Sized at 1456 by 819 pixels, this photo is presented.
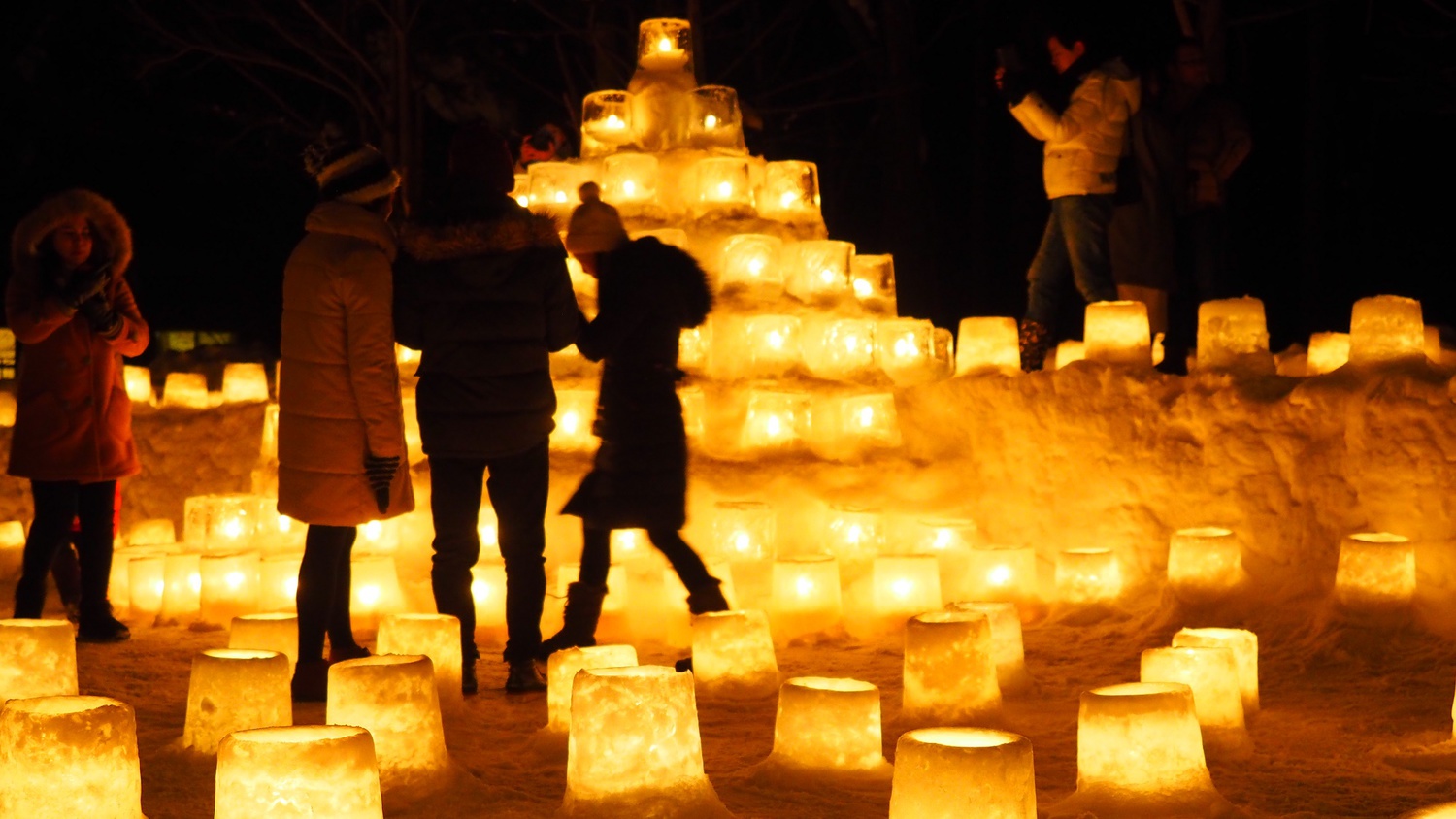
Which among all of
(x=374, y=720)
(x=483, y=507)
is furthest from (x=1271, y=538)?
(x=374, y=720)

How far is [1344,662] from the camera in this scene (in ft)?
17.7

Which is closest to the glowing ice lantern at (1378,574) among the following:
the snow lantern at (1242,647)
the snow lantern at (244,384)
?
the snow lantern at (1242,647)

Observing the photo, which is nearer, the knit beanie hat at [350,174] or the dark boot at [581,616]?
the knit beanie hat at [350,174]

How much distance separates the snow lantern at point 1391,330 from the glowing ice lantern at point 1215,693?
201 centimetres

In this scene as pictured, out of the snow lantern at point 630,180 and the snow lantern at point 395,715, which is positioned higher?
the snow lantern at point 630,180

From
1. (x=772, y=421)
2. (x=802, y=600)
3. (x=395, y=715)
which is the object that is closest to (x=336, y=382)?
(x=395, y=715)

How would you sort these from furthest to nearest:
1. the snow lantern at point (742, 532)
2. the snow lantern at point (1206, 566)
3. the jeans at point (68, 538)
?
the snow lantern at point (742, 532) → the snow lantern at point (1206, 566) → the jeans at point (68, 538)

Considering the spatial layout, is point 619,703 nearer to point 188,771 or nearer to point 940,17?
point 188,771

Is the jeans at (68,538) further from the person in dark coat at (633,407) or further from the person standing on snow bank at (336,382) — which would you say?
the person in dark coat at (633,407)

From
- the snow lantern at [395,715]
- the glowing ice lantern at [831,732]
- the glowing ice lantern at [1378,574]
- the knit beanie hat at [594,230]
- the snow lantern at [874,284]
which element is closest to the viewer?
the snow lantern at [395,715]

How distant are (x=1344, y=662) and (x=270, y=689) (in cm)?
346

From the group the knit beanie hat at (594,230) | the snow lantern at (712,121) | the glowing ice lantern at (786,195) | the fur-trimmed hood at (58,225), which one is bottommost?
the knit beanie hat at (594,230)

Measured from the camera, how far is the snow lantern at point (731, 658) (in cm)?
523

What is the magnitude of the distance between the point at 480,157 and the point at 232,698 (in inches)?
74.7
